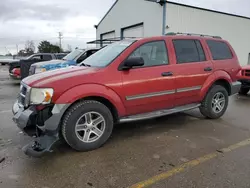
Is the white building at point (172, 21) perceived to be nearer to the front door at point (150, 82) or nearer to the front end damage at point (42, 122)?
the front door at point (150, 82)

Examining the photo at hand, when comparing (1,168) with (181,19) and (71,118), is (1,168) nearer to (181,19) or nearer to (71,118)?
(71,118)

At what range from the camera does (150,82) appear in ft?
13.7

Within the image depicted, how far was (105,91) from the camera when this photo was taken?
375 cm

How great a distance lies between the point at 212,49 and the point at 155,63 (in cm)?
177

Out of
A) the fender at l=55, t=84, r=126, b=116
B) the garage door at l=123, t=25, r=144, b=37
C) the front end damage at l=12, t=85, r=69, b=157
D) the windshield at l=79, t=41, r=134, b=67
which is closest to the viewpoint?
the front end damage at l=12, t=85, r=69, b=157

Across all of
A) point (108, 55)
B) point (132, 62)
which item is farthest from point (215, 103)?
point (108, 55)

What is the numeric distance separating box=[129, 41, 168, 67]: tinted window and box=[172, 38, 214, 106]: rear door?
0.28m

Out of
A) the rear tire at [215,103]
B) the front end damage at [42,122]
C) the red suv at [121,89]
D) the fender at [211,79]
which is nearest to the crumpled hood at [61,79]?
the red suv at [121,89]

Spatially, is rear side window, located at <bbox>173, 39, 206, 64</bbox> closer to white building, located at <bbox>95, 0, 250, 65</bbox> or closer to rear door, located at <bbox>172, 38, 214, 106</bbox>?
rear door, located at <bbox>172, 38, 214, 106</bbox>

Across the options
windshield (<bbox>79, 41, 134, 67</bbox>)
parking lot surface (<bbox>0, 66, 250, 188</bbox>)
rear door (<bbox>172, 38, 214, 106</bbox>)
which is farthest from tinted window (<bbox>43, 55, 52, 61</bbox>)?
rear door (<bbox>172, 38, 214, 106</bbox>)

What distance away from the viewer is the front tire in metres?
3.51

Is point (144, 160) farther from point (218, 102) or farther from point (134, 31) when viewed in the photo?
point (134, 31)

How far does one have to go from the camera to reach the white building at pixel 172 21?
16.3 meters

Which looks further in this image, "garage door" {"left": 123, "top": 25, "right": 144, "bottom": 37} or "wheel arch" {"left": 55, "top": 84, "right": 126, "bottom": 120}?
"garage door" {"left": 123, "top": 25, "right": 144, "bottom": 37}
